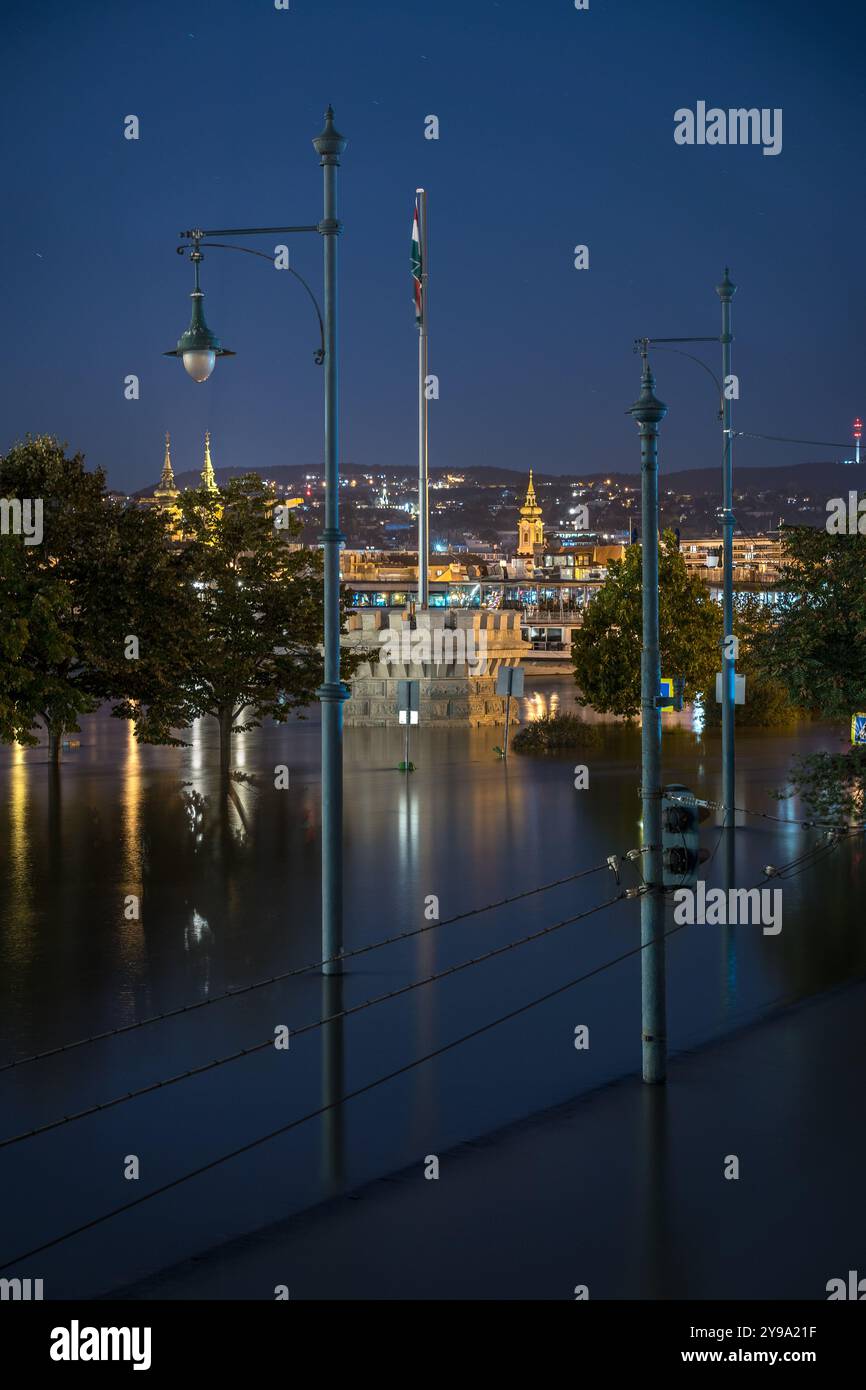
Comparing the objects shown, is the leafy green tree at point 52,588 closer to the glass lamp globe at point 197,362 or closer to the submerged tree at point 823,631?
the glass lamp globe at point 197,362

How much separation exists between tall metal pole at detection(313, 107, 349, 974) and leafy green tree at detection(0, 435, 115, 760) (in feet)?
30.7

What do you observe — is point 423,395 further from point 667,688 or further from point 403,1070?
point 403,1070

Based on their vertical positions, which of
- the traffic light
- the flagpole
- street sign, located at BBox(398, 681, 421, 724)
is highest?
the flagpole

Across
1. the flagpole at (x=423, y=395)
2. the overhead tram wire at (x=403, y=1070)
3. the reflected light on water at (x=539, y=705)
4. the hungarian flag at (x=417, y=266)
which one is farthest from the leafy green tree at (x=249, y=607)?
the overhead tram wire at (x=403, y=1070)

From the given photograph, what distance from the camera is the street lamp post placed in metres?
13.5

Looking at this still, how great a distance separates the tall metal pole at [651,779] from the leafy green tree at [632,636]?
26265 mm

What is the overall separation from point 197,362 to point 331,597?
2.59 metres

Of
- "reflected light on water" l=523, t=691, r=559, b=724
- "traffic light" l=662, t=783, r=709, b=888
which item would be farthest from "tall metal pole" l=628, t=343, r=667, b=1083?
"reflected light on water" l=523, t=691, r=559, b=724

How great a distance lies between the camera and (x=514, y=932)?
15.5 metres

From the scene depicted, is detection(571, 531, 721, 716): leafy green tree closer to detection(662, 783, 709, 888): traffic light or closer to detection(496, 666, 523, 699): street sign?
detection(496, 666, 523, 699): street sign
